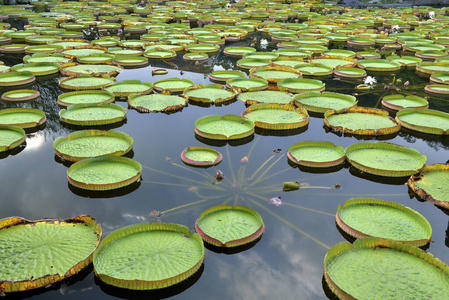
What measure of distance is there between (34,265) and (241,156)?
209cm

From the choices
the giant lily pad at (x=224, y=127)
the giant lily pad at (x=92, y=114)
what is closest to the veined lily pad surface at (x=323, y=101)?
the giant lily pad at (x=224, y=127)

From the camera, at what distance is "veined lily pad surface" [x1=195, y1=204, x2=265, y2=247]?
2.38m

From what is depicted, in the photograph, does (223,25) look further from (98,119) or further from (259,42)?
(98,119)

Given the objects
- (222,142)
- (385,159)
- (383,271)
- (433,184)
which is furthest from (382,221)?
(222,142)

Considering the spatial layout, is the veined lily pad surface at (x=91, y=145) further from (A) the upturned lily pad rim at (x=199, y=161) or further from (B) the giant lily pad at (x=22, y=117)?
(B) the giant lily pad at (x=22, y=117)

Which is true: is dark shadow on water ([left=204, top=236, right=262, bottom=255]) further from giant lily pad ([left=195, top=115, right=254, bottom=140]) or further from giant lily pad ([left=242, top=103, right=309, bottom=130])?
giant lily pad ([left=242, top=103, right=309, bottom=130])

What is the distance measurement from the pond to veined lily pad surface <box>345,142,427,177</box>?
3.7 inches

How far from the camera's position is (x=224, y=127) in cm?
406

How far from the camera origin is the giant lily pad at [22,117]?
4059 millimetres

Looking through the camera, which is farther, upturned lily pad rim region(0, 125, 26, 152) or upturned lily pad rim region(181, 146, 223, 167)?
upturned lily pad rim region(0, 125, 26, 152)

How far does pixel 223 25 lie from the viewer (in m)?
11.2

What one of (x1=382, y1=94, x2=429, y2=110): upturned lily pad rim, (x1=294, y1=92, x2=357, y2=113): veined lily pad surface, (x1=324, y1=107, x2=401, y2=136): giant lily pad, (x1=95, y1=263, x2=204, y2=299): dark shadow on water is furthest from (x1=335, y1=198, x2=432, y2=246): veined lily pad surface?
Answer: (x1=382, y1=94, x2=429, y2=110): upturned lily pad rim

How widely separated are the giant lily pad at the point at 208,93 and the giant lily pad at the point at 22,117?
1825mm

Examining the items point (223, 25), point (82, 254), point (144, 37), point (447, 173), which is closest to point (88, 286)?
point (82, 254)
